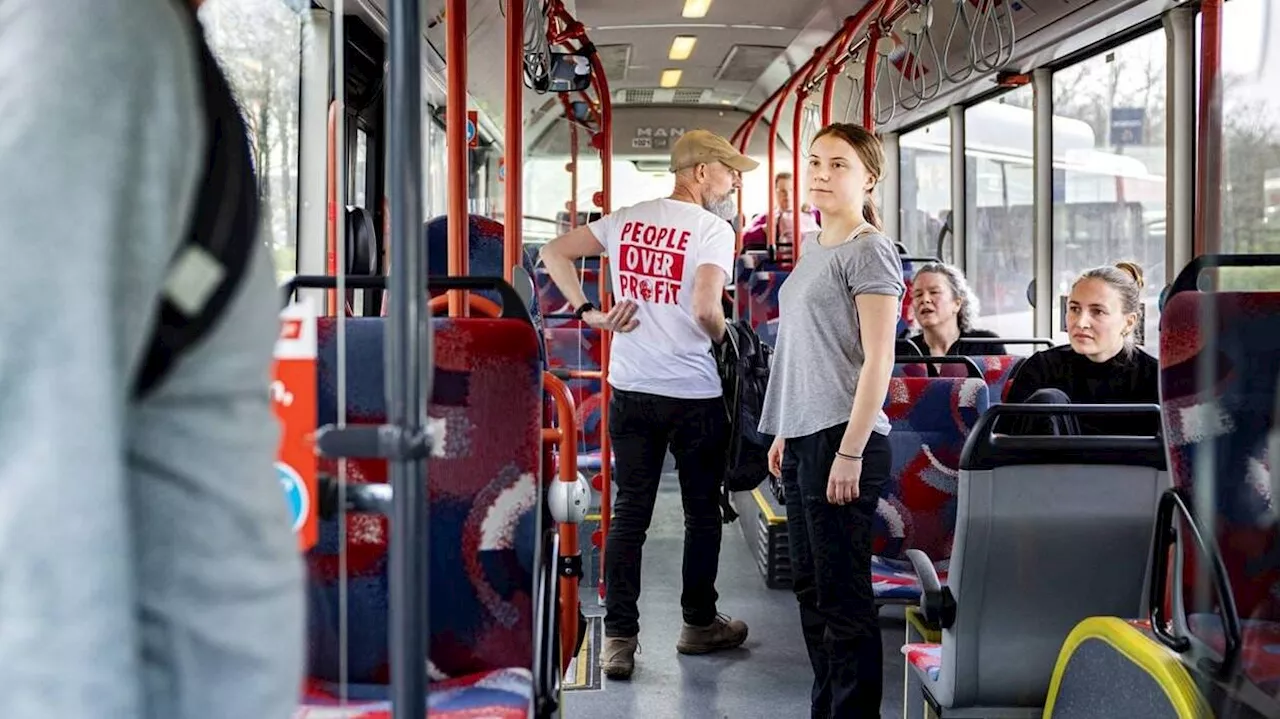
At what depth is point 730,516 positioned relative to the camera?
3.76 meters

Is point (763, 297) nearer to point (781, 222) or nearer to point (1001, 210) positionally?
point (1001, 210)

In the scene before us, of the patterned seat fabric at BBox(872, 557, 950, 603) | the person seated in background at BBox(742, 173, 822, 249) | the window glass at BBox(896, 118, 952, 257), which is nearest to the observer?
the patterned seat fabric at BBox(872, 557, 950, 603)

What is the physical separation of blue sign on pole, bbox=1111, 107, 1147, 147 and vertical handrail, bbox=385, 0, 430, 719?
4746 mm

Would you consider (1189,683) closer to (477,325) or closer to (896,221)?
(477,325)

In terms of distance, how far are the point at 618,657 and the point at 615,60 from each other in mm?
6029

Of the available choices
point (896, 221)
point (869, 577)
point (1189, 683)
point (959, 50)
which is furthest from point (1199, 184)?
point (896, 221)

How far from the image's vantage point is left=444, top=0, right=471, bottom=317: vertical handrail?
7.43 feet

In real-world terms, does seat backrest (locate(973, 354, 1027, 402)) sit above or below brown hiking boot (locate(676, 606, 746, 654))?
above

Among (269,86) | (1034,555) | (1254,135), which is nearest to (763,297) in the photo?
(1254,135)

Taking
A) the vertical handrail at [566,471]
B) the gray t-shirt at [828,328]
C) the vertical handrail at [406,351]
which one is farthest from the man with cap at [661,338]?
the vertical handrail at [406,351]

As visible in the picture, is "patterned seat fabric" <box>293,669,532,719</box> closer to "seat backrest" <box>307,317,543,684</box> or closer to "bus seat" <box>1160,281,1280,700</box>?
"seat backrest" <box>307,317,543,684</box>

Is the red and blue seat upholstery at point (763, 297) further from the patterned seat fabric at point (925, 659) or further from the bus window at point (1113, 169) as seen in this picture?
the patterned seat fabric at point (925, 659)

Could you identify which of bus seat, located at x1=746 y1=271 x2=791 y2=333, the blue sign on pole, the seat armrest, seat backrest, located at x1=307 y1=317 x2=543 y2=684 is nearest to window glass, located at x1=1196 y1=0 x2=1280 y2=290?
the seat armrest

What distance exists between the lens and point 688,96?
35.4 feet
